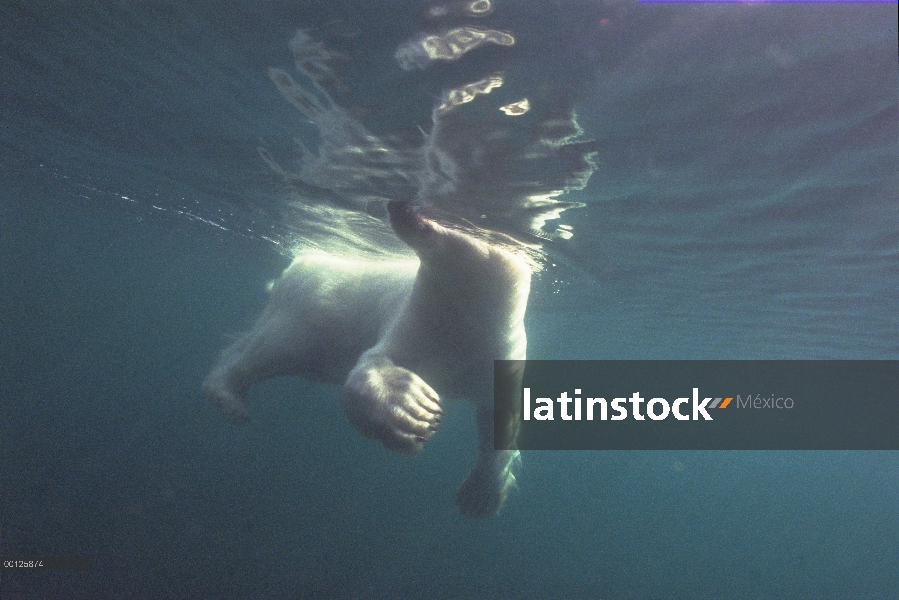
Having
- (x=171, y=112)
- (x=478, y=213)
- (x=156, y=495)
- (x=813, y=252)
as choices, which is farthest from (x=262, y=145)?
(x=156, y=495)

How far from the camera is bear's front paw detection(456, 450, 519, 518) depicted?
21.7 ft

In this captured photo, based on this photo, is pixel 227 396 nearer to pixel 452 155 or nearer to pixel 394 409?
pixel 394 409

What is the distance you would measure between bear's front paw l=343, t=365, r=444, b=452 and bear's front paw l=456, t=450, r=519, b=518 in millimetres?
2765

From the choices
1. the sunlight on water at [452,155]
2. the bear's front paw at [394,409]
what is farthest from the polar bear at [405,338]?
the sunlight on water at [452,155]

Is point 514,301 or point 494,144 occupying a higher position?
point 494,144

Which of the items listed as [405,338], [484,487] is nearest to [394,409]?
[405,338]

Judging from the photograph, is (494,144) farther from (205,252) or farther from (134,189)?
(205,252)

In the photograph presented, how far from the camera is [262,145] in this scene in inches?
296

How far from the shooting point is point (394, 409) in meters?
3.99

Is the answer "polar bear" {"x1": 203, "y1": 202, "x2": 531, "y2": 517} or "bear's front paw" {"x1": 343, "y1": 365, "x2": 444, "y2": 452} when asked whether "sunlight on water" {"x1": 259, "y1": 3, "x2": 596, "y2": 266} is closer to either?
"polar bear" {"x1": 203, "y1": 202, "x2": 531, "y2": 517}

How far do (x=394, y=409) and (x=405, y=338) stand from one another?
1.19 meters

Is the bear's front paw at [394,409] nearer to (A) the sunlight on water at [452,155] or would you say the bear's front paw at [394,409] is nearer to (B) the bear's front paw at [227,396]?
(A) the sunlight on water at [452,155]

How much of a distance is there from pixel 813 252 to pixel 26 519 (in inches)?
813

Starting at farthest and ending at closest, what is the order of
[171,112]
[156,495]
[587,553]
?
[587,553] < [156,495] < [171,112]
